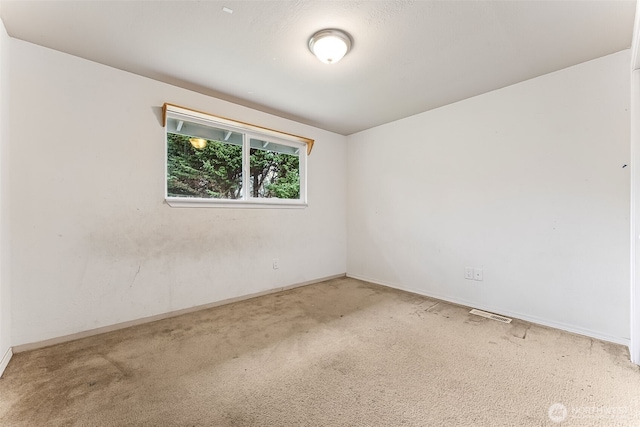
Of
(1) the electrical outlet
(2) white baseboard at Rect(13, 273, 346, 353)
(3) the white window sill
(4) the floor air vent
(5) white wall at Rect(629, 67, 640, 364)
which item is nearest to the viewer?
(5) white wall at Rect(629, 67, 640, 364)

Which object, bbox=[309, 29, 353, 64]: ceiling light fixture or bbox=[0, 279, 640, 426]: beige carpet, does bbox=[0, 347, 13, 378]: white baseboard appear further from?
bbox=[309, 29, 353, 64]: ceiling light fixture

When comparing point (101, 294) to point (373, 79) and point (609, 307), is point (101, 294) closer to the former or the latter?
point (373, 79)

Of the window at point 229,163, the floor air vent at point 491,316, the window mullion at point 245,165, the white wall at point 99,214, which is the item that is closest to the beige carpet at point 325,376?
the floor air vent at point 491,316

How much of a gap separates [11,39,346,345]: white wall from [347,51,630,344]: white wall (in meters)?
2.07

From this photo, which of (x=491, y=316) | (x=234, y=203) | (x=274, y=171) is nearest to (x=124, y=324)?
(x=234, y=203)

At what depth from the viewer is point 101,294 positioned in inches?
84.2

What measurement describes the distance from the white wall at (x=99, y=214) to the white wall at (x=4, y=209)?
0.06 meters

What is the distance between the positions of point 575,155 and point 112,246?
3.96m

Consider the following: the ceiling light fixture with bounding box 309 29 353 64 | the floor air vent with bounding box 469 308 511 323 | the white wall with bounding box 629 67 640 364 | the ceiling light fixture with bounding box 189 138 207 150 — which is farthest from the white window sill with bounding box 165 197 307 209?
the white wall with bounding box 629 67 640 364

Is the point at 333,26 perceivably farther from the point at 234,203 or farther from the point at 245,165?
the point at 234,203

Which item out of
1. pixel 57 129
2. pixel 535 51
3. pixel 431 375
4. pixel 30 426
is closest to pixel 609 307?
pixel 431 375

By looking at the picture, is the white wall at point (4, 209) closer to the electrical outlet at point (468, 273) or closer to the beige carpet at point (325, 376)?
the beige carpet at point (325, 376)

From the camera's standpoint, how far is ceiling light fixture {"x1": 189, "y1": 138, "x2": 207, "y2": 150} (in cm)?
274

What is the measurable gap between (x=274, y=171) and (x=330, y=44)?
1.85 m
